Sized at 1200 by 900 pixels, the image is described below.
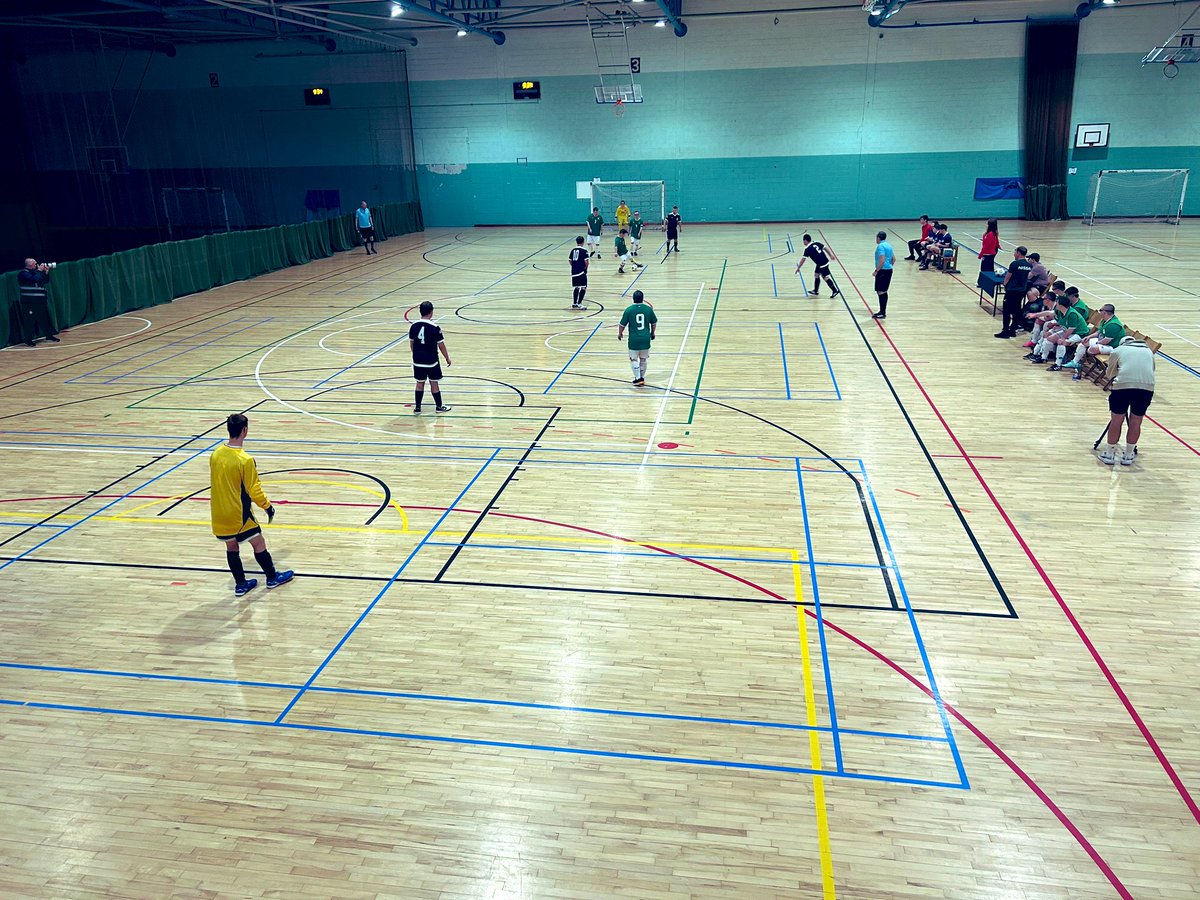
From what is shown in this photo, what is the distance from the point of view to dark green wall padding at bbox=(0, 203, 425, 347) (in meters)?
19.5

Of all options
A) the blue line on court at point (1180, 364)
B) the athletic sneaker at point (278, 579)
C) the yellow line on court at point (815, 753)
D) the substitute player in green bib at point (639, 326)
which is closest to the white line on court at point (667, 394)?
the substitute player in green bib at point (639, 326)

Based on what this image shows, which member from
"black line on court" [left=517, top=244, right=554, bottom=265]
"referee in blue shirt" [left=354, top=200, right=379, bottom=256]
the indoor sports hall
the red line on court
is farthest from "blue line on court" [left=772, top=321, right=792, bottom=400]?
"referee in blue shirt" [left=354, top=200, right=379, bottom=256]

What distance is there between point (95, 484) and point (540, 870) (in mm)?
8813

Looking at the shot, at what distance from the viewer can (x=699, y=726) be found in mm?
6180

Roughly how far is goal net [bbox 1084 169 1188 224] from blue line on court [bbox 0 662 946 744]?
35.9 metres

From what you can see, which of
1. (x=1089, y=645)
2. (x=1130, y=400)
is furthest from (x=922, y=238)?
(x=1089, y=645)

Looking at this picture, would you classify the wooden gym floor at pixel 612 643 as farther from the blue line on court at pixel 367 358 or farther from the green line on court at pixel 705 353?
the blue line on court at pixel 367 358

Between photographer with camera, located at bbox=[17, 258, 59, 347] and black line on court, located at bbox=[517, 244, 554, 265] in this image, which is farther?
black line on court, located at bbox=[517, 244, 554, 265]

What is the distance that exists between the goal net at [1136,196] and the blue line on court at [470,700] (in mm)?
35877

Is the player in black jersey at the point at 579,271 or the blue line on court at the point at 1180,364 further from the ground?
the player in black jersey at the point at 579,271

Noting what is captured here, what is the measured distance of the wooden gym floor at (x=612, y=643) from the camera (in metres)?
5.15

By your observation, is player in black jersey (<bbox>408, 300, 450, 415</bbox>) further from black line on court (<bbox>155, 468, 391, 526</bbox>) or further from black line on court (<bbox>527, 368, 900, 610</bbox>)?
black line on court (<bbox>527, 368, 900, 610</bbox>)

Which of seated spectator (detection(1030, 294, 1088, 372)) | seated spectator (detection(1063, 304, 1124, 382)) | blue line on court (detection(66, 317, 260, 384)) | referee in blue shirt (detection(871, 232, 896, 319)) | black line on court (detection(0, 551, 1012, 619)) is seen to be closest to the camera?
black line on court (detection(0, 551, 1012, 619))

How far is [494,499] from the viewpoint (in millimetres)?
10172
